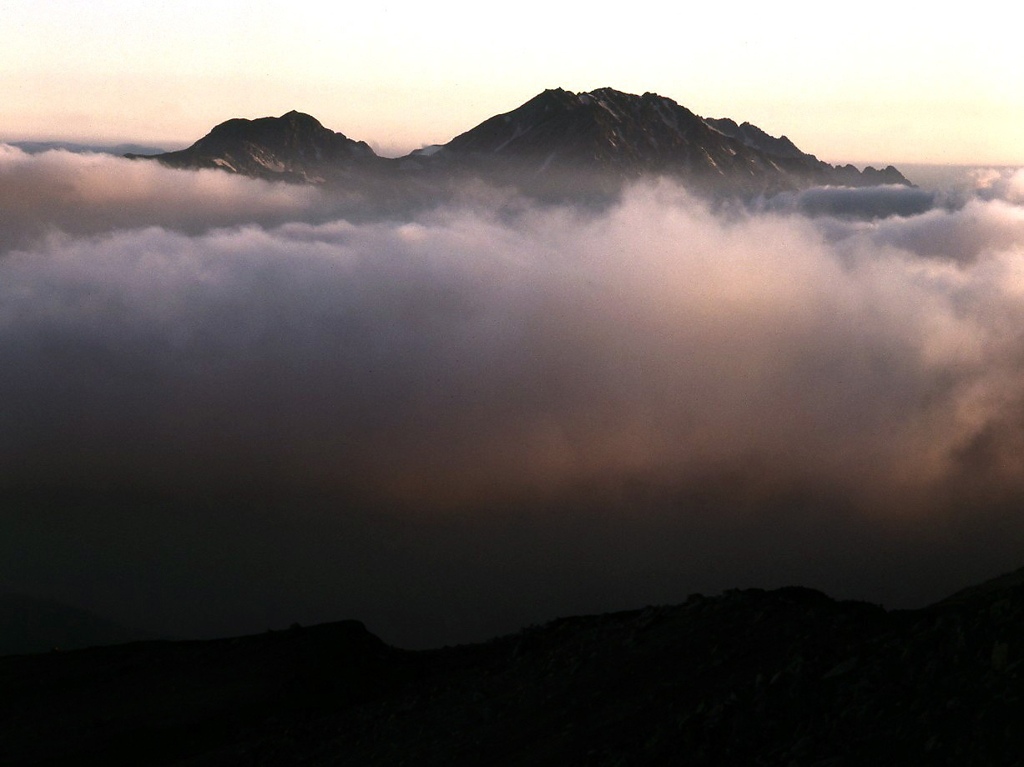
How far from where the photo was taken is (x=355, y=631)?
237 feet

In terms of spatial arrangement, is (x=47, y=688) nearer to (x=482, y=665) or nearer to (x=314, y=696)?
(x=314, y=696)

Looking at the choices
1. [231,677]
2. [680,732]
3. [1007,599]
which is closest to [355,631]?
[231,677]

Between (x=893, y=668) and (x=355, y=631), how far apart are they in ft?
153

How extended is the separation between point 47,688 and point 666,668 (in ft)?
153

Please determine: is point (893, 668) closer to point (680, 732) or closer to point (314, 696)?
point (680, 732)

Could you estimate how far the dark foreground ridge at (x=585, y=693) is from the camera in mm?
28891

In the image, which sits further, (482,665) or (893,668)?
(482,665)

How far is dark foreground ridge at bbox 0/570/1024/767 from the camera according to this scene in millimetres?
28891

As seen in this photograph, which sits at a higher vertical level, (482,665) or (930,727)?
(930,727)

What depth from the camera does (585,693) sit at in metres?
42.0

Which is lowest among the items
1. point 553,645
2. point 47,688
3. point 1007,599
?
point 47,688

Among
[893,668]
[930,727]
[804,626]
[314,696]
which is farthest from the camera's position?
[314,696]

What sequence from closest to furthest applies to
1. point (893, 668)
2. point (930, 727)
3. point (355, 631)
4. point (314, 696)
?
1. point (930, 727)
2. point (893, 668)
3. point (314, 696)
4. point (355, 631)

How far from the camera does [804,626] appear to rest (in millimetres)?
41969
